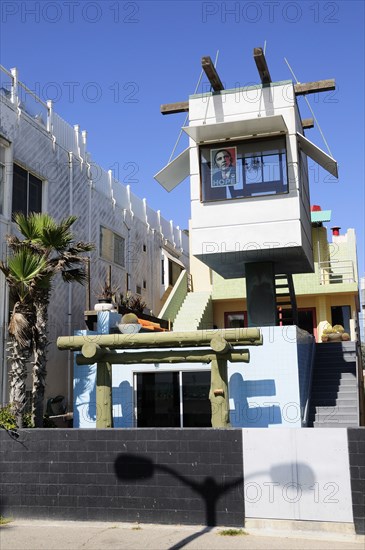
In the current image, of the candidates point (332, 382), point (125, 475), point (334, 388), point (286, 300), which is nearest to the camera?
point (125, 475)

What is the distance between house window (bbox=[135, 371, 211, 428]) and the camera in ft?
41.7

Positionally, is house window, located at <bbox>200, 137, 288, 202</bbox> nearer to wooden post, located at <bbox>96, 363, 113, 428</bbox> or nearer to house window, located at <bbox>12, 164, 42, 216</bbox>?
house window, located at <bbox>12, 164, 42, 216</bbox>

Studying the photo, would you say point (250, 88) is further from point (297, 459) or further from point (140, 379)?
point (297, 459)

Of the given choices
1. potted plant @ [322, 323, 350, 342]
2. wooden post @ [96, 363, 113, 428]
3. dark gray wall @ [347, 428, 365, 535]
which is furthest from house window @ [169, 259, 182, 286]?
dark gray wall @ [347, 428, 365, 535]

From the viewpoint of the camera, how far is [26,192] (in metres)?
15.3

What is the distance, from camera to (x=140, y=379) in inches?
519

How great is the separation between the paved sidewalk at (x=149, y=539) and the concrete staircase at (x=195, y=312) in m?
11.2

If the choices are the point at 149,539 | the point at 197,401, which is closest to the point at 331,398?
the point at 197,401

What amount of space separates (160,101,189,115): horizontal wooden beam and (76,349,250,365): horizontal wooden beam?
24.9ft

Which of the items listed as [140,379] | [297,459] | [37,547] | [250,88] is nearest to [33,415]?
[140,379]

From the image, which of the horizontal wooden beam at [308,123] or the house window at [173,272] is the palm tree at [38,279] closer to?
the horizontal wooden beam at [308,123]

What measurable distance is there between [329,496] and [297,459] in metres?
0.65

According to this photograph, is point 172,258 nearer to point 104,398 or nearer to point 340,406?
point 340,406

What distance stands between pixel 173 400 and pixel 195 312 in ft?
30.0
